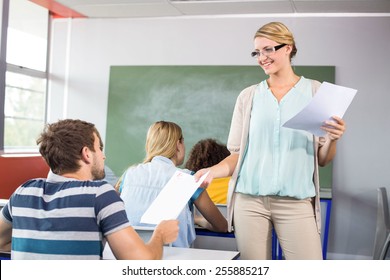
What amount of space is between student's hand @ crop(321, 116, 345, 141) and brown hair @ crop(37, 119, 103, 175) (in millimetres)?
638

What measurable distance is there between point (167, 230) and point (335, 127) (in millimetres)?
537

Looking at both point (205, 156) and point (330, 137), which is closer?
point (330, 137)

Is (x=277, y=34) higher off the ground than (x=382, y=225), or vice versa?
(x=277, y=34)

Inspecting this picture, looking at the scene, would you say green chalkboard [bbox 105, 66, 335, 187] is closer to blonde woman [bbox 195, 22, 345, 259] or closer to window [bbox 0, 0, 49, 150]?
window [bbox 0, 0, 49, 150]

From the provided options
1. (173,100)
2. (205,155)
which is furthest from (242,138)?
(173,100)

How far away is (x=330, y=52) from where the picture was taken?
4.43 m

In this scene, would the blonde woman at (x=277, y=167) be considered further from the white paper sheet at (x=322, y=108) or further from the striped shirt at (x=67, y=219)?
the striped shirt at (x=67, y=219)

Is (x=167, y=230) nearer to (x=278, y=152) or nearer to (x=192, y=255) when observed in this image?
(x=192, y=255)

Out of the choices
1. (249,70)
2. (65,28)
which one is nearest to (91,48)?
(65,28)

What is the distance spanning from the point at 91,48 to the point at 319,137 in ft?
12.7

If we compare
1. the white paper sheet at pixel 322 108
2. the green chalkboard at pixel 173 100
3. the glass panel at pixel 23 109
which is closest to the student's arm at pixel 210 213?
the white paper sheet at pixel 322 108

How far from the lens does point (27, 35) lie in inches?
192

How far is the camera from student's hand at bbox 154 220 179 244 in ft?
4.42

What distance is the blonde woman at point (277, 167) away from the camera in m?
1.49
